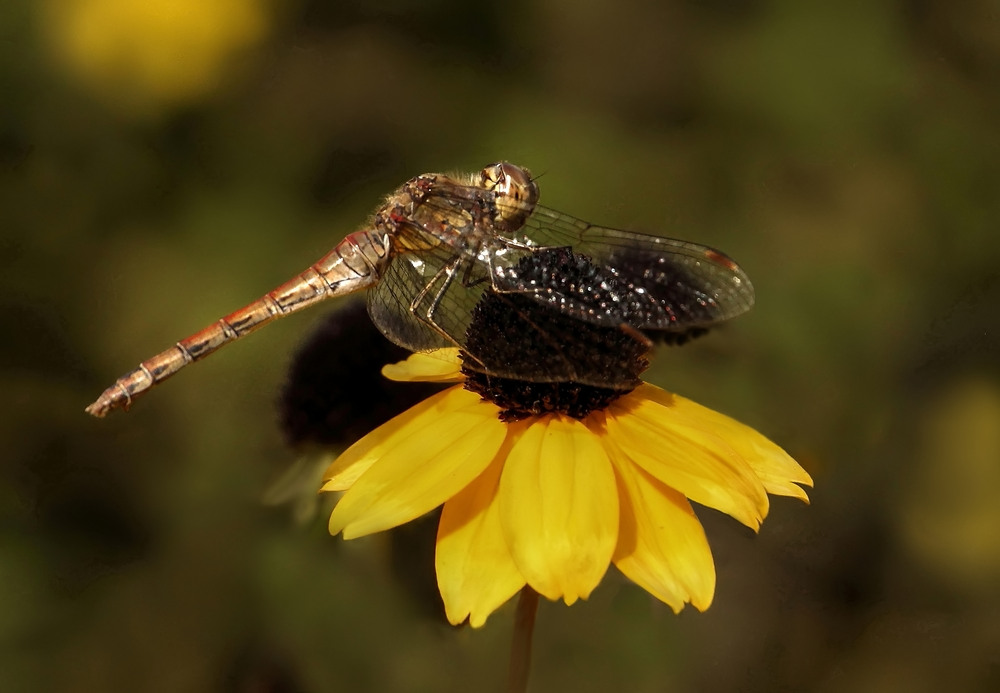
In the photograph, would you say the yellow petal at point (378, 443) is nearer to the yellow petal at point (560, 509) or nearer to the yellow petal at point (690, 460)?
the yellow petal at point (560, 509)

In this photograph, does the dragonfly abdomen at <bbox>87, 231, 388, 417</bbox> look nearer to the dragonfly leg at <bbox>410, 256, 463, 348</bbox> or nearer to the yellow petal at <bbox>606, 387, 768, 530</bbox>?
the dragonfly leg at <bbox>410, 256, 463, 348</bbox>

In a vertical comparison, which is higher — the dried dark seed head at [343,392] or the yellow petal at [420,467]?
the yellow petal at [420,467]

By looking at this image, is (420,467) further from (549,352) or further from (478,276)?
(478,276)

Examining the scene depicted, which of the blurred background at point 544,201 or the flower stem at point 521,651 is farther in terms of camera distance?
the blurred background at point 544,201

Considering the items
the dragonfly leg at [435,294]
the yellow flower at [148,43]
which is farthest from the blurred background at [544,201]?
the dragonfly leg at [435,294]

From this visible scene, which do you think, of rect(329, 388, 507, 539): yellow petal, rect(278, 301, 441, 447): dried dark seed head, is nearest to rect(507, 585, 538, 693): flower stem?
rect(329, 388, 507, 539): yellow petal

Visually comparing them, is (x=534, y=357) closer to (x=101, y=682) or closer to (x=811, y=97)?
(x=101, y=682)
